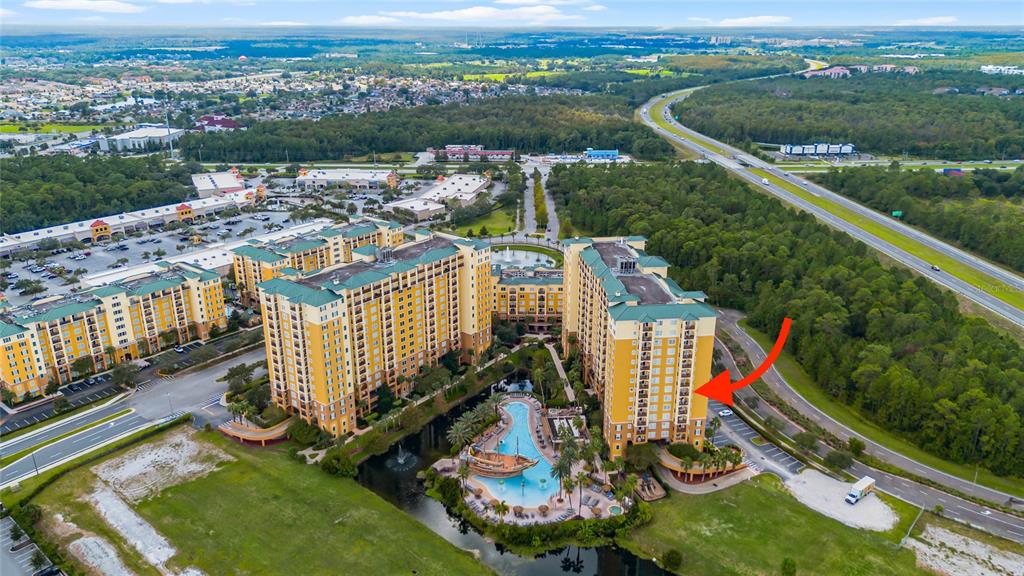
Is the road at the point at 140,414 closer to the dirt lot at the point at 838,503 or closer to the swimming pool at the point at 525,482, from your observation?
the swimming pool at the point at 525,482

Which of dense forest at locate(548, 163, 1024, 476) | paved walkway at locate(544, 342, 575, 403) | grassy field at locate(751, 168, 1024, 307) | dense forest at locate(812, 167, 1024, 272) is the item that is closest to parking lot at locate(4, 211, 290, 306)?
dense forest at locate(548, 163, 1024, 476)

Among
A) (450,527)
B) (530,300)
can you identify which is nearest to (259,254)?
(530,300)

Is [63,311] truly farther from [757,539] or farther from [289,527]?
[757,539]

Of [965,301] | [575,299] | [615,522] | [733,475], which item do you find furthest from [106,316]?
[965,301]

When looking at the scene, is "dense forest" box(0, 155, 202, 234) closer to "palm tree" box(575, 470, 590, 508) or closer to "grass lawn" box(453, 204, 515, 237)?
"grass lawn" box(453, 204, 515, 237)

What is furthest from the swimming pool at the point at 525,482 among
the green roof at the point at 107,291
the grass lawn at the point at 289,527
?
the green roof at the point at 107,291

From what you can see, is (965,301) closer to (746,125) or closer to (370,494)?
(370,494)
